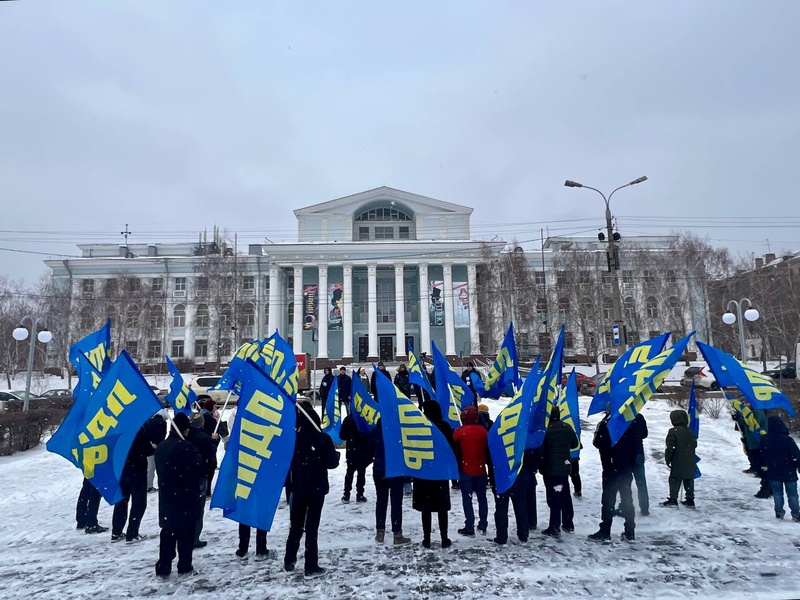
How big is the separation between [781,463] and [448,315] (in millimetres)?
37910

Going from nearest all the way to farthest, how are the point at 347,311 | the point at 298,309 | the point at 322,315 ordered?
the point at 322,315, the point at 298,309, the point at 347,311

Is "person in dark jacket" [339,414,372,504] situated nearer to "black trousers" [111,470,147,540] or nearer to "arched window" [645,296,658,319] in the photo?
"black trousers" [111,470,147,540]

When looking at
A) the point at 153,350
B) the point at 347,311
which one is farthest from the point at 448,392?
the point at 153,350

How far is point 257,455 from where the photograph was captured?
5023 mm

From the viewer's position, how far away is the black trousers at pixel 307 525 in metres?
5.17

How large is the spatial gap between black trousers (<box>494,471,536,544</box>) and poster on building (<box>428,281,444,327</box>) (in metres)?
38.4

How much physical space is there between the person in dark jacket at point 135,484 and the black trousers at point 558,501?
5047 millimetres

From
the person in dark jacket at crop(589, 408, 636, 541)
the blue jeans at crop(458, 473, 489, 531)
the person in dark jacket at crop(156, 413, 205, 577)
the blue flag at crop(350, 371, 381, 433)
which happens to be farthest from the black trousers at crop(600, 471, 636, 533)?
the person in dark jacket at crop(156, 413, 205, 577)

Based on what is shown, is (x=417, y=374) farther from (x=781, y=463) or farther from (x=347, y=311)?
(x=347, y=311)

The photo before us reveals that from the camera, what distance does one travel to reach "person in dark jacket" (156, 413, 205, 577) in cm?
506

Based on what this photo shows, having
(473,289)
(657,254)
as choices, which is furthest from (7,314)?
(657,254)

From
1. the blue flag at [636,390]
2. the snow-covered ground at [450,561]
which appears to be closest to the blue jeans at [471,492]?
the snow-covered ground at [450,561]

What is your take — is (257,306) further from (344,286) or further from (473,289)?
(473,289)

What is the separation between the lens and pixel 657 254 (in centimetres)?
4462
